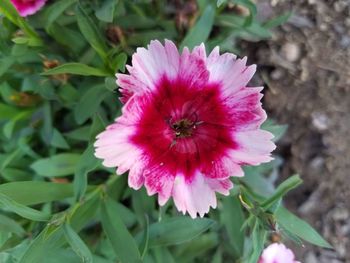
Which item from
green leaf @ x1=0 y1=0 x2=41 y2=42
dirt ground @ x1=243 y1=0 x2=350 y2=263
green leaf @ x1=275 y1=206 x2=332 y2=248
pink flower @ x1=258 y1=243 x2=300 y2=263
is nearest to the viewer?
green leaf @ x1=0 y1=0 x2=41 y2=42

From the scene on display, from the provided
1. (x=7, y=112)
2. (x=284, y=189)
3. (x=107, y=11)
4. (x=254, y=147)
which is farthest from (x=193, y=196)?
(x=7, y=112)

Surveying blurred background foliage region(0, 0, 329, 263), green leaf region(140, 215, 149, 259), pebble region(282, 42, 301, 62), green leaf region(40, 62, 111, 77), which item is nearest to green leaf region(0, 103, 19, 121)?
blurred background foliage region(0, 0, 329, 263)

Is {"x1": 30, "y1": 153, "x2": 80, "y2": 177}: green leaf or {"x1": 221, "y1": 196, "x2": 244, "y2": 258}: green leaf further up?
{"x1": 30, "y1": 153, "x2": 80, "y2": 177}: green leaf

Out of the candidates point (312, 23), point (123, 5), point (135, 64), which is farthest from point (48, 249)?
point (312, 23)

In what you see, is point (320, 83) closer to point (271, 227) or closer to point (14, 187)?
point (271, 227)

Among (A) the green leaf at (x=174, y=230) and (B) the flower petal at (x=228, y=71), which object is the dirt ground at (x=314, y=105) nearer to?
(A) the green leaf at (x=174, y=230)

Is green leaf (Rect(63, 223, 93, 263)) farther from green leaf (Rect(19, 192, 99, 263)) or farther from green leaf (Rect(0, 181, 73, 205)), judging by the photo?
green leaf (Rect(0, 181, 73, 205))

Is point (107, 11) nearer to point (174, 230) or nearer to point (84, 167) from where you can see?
point (84, 167)
